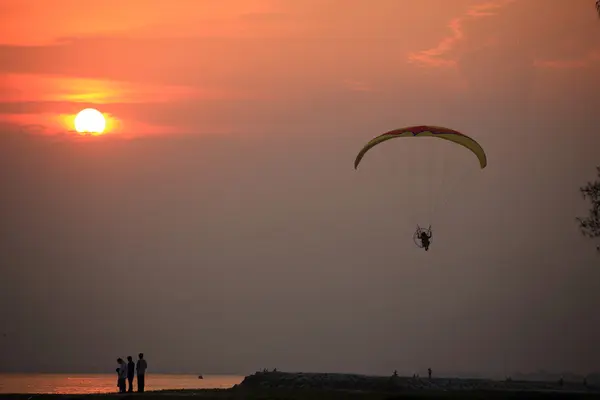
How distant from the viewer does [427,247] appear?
183ft

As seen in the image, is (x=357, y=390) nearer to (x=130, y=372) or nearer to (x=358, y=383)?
(x=358, y=383)

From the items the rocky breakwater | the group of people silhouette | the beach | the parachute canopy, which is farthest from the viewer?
the rocky breakwater

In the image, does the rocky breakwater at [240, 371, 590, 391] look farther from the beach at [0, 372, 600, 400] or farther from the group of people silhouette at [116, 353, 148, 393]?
the group of people silhouette at [116, 353, 148, 393]

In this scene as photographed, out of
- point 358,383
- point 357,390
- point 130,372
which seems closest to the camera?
point 130,372

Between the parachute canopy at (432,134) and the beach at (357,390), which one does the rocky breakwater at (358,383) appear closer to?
the beach at (357,390)

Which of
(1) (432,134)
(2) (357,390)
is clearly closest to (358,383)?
(2) (357,390)

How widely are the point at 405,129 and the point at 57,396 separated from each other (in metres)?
23.7

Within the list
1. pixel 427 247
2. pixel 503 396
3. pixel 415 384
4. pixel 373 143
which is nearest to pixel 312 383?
pixel 415 384

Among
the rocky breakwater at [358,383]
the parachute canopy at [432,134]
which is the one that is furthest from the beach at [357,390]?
the parachute canopy at [432,134]

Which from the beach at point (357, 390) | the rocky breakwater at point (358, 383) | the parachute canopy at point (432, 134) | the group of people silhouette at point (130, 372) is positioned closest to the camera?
the beach at point (357, 390)

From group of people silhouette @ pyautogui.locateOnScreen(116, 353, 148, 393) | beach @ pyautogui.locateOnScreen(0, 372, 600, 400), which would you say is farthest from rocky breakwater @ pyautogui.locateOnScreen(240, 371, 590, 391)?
group of people silhouette @ pyautogui.locateOnScreen(116, 353, 148, 393)

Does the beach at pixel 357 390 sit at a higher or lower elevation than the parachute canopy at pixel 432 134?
lower

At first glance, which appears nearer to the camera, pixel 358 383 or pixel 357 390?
pixel 357 390

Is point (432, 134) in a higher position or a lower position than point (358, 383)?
higher
